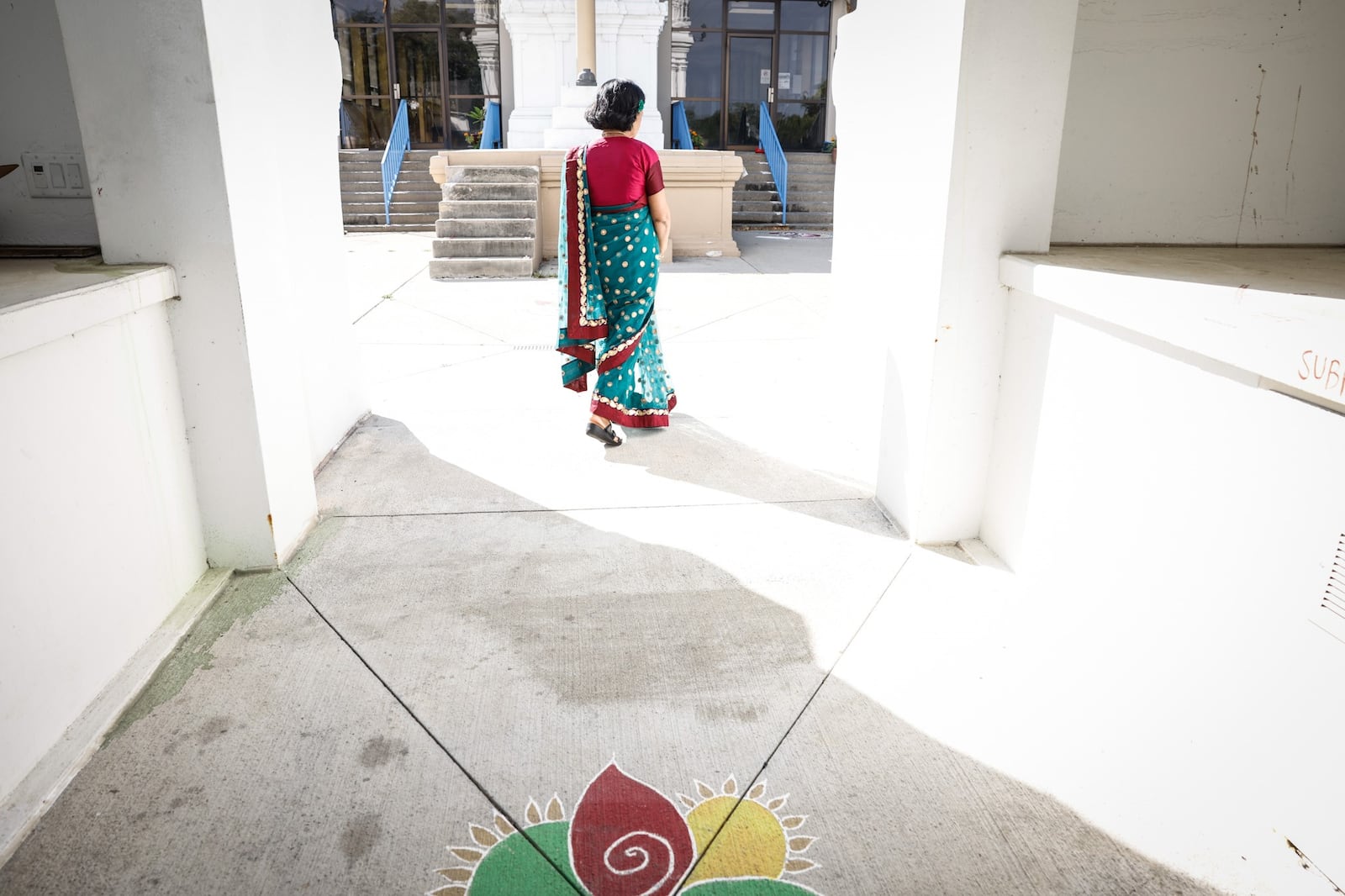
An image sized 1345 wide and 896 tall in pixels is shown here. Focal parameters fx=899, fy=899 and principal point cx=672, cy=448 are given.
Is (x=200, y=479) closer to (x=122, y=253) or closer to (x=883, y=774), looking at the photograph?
(x=122, y=253)

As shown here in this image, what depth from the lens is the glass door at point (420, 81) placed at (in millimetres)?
17172

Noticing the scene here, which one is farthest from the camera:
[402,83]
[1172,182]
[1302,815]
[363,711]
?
[402,83]

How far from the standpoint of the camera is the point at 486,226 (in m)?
8.66

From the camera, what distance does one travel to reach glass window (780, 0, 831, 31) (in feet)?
58.8

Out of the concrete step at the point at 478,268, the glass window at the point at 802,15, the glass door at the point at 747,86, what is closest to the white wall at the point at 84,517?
the concrete step at the point at 478,268

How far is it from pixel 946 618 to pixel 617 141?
88.4 inches

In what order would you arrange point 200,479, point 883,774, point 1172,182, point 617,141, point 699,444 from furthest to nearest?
point 699,444, point 617,141, point 1172,182, point 200,479, point 883,774

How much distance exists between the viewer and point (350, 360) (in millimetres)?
4113

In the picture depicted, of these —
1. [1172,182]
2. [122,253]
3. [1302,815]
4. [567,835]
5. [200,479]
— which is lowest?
[567,835]

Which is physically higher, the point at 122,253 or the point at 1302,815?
the point at 122,253

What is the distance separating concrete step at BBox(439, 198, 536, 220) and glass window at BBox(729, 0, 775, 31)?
36.2 feet

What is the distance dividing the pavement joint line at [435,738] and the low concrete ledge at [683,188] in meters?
7.31

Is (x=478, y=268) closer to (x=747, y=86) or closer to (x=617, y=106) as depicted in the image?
(x=617, y=106)

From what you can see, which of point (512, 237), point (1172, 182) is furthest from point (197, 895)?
point (512, 237)
